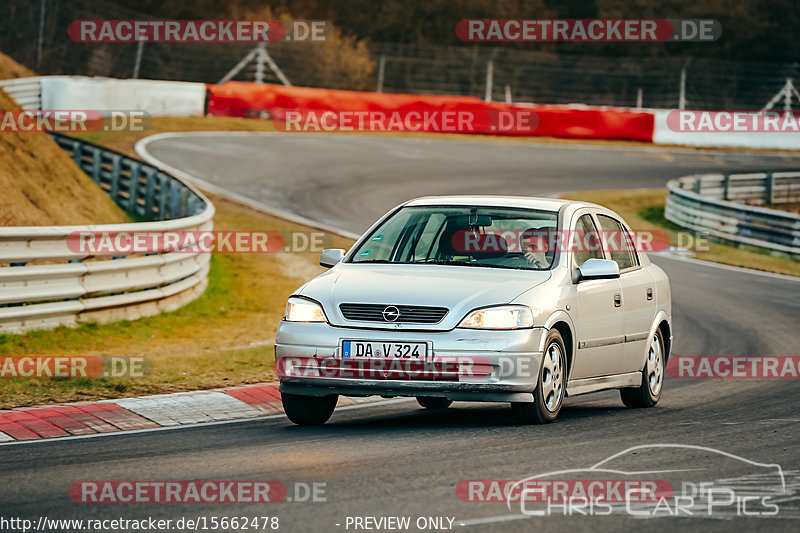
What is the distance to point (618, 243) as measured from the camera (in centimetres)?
1013

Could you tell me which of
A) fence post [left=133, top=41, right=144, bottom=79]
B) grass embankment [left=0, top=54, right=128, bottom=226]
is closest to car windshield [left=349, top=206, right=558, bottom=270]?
grass embankment [left=0, top=54, right=128, bottom=226]

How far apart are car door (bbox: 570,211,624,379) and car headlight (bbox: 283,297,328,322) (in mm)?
1853

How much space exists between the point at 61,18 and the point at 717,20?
32.8 meters

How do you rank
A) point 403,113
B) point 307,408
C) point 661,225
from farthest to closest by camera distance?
point 403,113, point 661,225, point 307,408

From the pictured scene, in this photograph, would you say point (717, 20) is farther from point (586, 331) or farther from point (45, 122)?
point (586, 331)

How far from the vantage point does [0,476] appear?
6.79 meters

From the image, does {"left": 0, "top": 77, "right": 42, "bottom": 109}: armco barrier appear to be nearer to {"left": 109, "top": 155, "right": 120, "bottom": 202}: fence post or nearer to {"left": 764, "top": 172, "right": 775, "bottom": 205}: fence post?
{"left": 109, "top": 155, "right": 120, "bottom": 202}: fence post

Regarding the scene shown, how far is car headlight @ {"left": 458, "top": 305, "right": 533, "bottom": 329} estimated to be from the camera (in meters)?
8.10

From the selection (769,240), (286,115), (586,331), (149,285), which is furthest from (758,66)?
(586,331)

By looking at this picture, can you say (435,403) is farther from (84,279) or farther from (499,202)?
(84,279)

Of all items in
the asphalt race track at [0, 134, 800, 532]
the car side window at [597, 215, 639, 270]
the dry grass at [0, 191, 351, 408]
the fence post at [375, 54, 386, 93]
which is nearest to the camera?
the asphalt race track at [0, 134, 800, 532]

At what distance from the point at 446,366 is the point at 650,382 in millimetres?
2937

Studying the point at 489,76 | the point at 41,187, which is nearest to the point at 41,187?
the point at 41,187

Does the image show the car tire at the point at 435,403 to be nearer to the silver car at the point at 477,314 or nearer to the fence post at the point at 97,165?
the silver car at the point at 477,314
